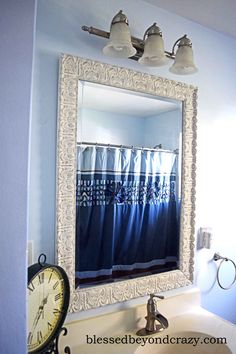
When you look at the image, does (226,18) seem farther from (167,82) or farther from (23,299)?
(23,299)

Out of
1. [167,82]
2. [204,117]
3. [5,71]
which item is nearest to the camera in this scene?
[5,71]

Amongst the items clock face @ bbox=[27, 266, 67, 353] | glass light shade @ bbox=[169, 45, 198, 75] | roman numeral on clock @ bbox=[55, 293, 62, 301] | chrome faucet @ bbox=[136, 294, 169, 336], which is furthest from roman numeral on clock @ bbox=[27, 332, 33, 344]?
glass light shade @ bbox=[169, 45, 198, 75]

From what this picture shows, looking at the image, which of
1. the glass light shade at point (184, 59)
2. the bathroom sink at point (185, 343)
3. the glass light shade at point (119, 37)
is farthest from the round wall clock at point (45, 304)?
the glass light shade at point (184, 59)

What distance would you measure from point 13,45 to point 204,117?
3.88ft

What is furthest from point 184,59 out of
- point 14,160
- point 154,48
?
point 14,160

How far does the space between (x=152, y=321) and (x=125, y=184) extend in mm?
646

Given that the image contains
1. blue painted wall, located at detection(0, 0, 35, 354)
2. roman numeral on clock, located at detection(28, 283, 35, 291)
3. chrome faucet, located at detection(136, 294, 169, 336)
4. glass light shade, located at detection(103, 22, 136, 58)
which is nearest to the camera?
blue painted wall, located at detection(0, 0, 35, 354)

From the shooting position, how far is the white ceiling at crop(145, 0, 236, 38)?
1.25 m

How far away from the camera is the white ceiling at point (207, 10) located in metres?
1.25

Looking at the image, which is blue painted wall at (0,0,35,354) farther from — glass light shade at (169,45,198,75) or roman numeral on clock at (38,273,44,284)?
glass light shade at (169,45,198,75)

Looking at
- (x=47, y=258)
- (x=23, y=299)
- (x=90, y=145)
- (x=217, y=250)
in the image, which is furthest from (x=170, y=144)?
(x=23, y=299)

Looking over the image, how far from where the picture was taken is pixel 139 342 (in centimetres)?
111

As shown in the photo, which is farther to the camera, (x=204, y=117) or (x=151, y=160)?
(x=204, y=117)

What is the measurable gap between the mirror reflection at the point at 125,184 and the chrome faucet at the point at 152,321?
0.15 meters
